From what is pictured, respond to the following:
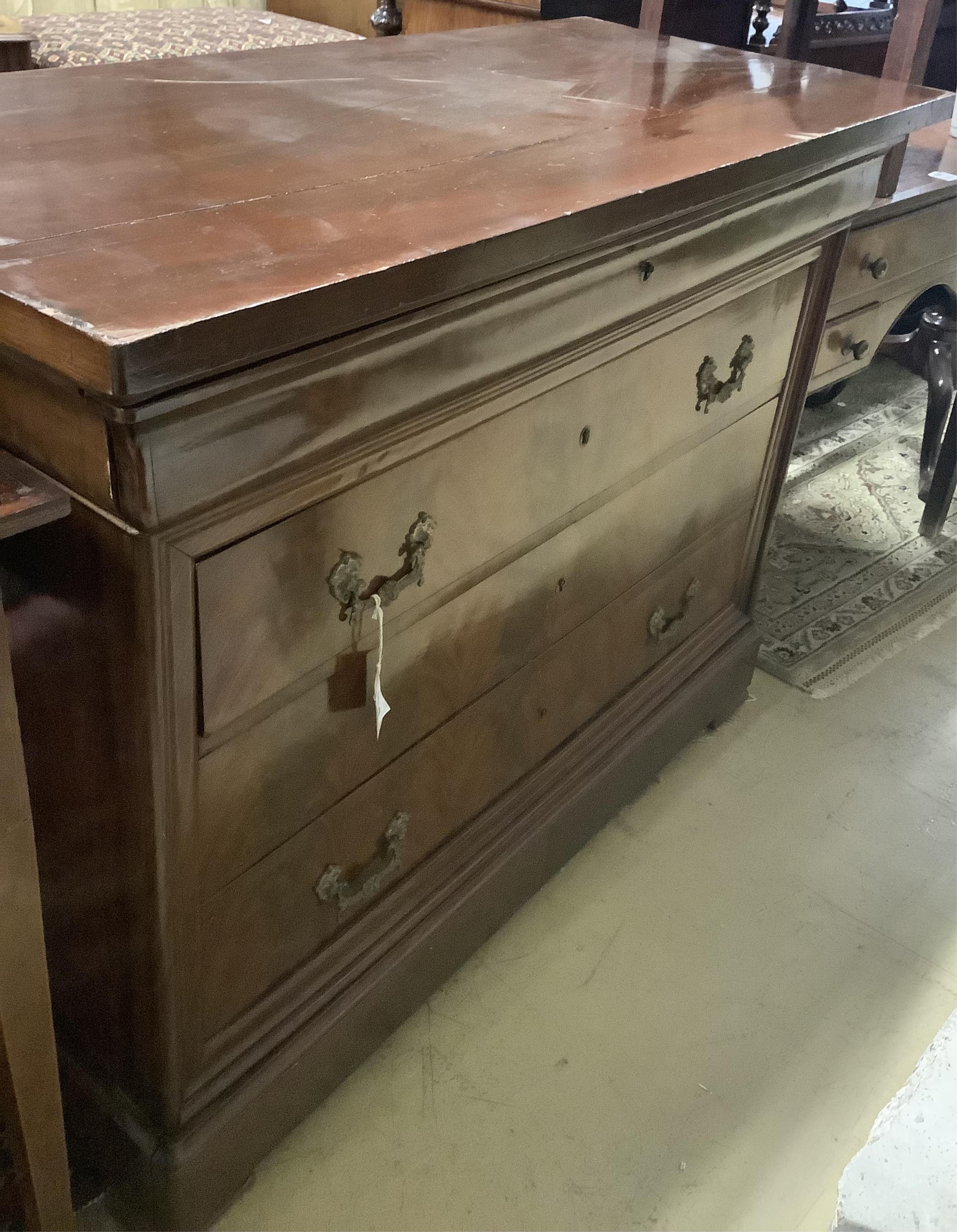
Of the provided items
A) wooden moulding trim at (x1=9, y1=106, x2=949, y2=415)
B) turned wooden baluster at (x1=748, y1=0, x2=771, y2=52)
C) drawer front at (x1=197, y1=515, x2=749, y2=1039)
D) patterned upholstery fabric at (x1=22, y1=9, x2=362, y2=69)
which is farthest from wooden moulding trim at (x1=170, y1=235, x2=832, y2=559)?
patterned upholstery fabric at (x1=22, y1=9, x2=362, y2=69)

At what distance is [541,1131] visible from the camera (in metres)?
1.21

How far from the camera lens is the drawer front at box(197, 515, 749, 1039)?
3.24ft

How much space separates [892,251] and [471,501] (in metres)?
1.13

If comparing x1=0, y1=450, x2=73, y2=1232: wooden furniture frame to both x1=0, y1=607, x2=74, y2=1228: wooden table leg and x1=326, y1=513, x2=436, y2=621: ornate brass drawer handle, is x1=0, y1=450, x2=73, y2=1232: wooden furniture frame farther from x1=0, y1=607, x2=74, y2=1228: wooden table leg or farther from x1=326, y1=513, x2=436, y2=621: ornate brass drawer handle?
x1=326, y1=513, x2=436, y2=621: ornate brass drawer handle

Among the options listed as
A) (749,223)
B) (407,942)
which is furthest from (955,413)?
(407,942)

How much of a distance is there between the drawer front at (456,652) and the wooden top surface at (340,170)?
0.35m

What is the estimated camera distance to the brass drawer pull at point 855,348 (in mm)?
1777

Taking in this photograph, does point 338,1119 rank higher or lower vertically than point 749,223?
lower

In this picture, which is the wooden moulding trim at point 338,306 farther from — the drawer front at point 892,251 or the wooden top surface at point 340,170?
the drawer front at point 892,251

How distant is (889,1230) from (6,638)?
588mm

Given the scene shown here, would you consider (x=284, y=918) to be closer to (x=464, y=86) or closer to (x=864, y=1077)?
(x=864, y=1077)

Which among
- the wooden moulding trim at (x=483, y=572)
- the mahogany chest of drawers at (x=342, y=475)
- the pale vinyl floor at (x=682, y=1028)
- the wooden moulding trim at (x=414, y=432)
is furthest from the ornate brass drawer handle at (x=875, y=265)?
the pale vinyl floor at (x=682, y=1028)

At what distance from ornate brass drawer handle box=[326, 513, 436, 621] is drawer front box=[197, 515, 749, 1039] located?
22cm

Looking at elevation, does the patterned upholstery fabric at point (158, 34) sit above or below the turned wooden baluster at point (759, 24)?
below
